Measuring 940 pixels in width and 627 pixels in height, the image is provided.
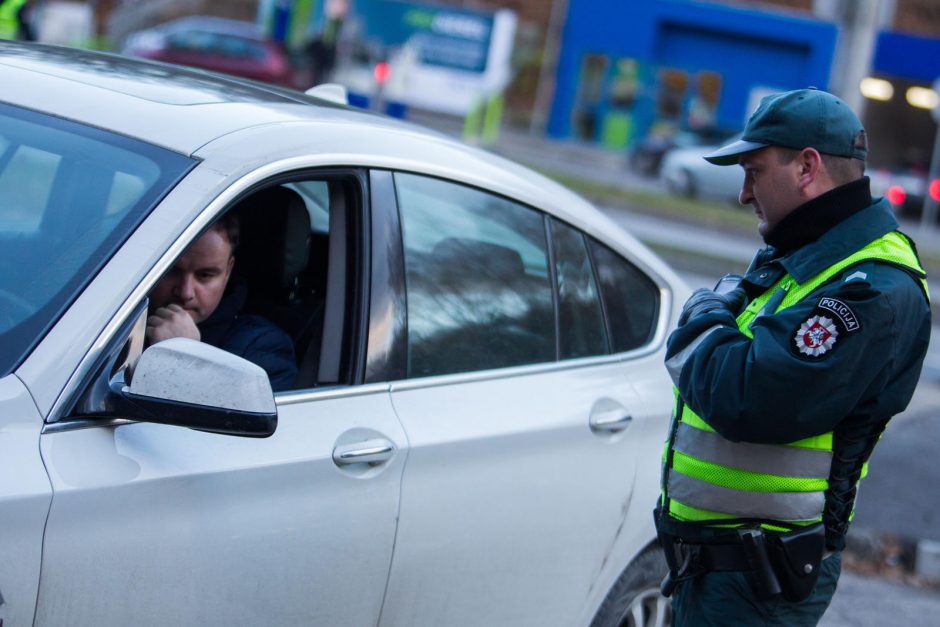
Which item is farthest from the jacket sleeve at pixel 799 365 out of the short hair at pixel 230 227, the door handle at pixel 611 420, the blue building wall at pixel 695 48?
the blue building wall at pixel 695 48

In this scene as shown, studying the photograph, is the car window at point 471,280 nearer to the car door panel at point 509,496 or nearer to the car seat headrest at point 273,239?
the car door panel at point 509,496

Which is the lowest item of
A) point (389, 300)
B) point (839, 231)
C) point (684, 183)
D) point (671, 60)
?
point (684, 183)

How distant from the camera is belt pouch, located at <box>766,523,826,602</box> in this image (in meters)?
2.70

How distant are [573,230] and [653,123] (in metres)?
32.1

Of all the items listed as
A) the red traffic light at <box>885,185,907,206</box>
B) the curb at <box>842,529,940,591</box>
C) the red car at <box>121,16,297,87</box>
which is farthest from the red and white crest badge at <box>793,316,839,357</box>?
the red car at <box>121,16,297,87</box>

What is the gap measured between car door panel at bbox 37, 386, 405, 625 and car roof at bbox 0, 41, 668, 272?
0.54 m

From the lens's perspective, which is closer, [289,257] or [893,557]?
[289,257]

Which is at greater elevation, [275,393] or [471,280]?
[471,280]

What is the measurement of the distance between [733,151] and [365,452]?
40.4 inches

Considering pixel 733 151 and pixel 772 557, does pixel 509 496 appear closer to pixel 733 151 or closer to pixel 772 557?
pixel 772 557

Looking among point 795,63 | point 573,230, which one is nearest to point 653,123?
point 795,63

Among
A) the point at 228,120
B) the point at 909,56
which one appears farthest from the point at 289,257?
the point at 909,56

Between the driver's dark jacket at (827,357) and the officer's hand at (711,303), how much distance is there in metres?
0.04

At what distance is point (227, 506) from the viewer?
241cm
